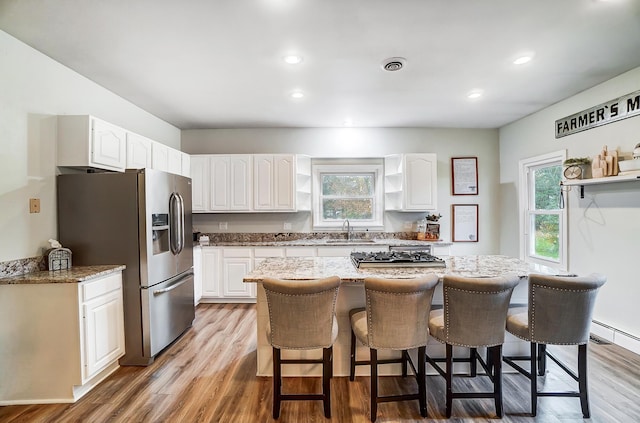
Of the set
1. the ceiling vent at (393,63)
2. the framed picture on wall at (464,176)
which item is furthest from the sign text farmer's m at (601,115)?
the ceiling vent at (393,63)

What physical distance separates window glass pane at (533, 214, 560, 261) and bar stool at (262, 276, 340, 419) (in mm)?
3517

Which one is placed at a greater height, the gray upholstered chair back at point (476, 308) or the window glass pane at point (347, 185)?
the window glass pane at point (347, 185)

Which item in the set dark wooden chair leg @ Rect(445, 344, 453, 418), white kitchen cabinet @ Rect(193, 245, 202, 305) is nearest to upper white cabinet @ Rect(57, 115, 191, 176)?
white kitchen cabinet @ Rect(193, 245, 202, 305)

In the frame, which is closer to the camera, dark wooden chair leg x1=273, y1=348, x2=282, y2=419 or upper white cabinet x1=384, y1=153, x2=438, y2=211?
dark wooden chair leg x1=273, y1=348, x2=282, y2=419

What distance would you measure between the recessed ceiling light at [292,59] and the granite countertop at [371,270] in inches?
69.4

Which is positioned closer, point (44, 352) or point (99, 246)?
point (44, 352)

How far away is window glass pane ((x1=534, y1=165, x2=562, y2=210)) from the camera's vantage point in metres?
3.97

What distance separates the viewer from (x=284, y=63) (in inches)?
108

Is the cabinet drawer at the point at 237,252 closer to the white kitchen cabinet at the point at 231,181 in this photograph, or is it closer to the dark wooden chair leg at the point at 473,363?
the white kitchen cabinet at the point at 231,181

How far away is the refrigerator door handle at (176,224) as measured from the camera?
3119 mm

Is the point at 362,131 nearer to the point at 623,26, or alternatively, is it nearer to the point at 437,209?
the point at 437,209

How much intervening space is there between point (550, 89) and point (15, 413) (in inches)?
217

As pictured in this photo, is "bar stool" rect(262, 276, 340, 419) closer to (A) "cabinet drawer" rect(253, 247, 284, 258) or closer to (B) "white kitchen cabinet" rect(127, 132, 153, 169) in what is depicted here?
(B) "white kitchen cabinet" rect(127, 132, 153, 169)

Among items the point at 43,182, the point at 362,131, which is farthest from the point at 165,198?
the point at 362,131
